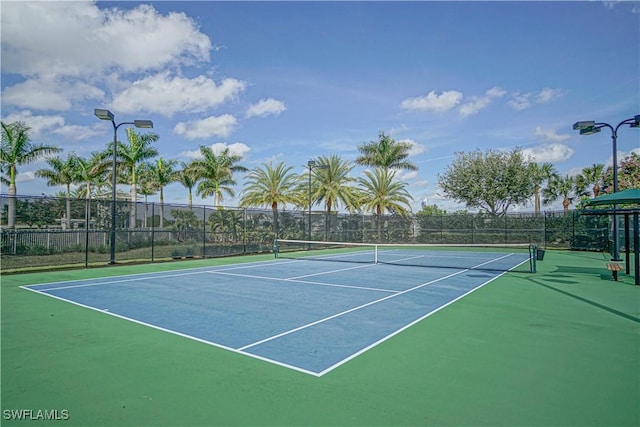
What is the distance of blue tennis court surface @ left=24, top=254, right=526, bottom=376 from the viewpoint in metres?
6.00

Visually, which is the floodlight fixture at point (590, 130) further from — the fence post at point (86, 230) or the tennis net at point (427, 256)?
the fence post at point (86, 230)

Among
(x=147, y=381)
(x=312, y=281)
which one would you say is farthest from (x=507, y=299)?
(x=147, y=381)

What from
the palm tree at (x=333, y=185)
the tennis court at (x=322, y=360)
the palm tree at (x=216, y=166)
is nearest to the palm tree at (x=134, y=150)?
the palm tree at (x=216, y=166)

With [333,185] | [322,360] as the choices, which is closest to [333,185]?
[333,185]

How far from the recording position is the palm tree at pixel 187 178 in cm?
4061

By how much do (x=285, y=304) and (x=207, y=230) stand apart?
1409 cm

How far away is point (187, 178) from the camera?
43.4 metres

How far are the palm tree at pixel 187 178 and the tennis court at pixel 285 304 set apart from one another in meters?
27.2

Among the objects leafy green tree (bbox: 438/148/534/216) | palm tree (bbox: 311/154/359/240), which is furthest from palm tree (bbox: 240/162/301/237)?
leafy green tree (bbox: 438/148/534/216)

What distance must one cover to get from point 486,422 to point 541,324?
426cm

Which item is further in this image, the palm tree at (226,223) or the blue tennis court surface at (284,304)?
the palm tree at (226,223)

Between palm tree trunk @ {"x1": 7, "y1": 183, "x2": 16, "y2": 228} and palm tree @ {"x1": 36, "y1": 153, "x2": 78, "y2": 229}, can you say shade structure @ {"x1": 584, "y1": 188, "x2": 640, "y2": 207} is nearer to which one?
palm tree trunk @ {"x1": 7, "y1": 183, "x2": 16, "y2": 228}

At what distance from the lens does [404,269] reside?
631 inches

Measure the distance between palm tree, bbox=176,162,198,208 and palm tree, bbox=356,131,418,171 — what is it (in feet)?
56.0
